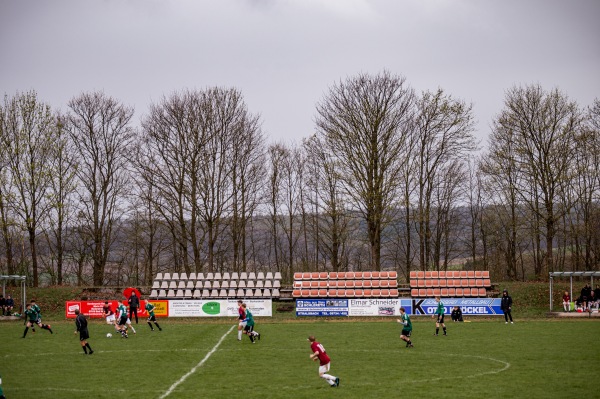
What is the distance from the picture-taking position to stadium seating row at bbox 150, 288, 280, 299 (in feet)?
159

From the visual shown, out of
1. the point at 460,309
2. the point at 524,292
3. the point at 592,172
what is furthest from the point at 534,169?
the point at 460,309

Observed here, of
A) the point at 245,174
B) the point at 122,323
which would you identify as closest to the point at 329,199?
the point at 245,174

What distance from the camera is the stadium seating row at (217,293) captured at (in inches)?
1903

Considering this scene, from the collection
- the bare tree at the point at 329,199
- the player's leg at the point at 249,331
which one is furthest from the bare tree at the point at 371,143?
the player's leg at the point at 249,331

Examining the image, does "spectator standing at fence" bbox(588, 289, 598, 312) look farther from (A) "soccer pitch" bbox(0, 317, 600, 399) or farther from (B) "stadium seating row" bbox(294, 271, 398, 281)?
(B) "stadium seating row" bbox(294, 271, 398, 281)

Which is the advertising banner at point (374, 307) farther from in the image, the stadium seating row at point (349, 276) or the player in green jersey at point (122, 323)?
the player in green jersey at point (122, 323)

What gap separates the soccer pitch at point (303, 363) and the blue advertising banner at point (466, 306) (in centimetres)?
714

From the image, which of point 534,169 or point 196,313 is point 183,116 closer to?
point 196,313

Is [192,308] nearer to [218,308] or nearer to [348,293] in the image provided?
[218,308]

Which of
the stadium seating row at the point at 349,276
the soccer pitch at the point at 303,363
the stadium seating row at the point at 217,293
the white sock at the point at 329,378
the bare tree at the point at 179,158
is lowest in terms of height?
the soccer pitch at the point at 303,363

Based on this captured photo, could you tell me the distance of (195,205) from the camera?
59625 mm

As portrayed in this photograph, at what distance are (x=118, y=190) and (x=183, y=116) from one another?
11579 millimetres

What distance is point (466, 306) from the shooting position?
4559 cm

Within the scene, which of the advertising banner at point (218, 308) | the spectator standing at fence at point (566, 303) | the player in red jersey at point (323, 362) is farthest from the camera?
the advertising banner at point (218, 308)
